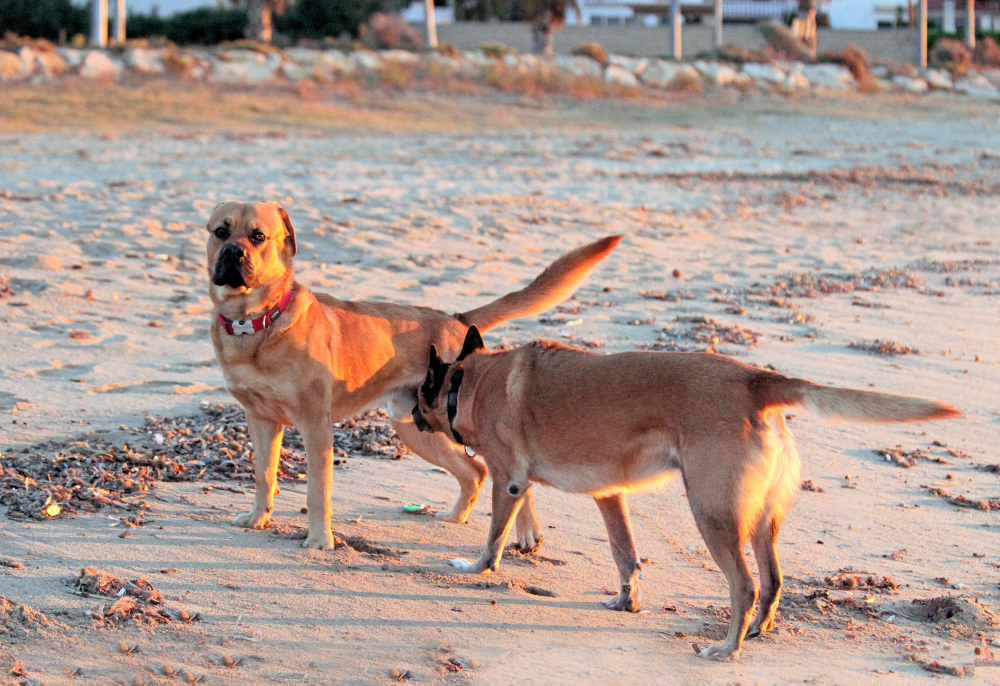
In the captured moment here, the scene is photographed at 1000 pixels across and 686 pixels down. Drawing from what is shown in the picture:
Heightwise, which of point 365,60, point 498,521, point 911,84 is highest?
point 911,84

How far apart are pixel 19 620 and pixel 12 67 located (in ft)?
73.0

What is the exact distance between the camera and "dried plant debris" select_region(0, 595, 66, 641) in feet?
13.1

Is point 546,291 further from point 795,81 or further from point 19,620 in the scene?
point 795,81

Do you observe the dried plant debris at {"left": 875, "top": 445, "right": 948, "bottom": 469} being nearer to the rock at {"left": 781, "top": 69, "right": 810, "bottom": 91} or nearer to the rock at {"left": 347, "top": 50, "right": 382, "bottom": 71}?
the rock at {"left": 347, "top": 50, "right": 382, "bottom": 71}

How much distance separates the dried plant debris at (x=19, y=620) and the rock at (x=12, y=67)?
70.6 ft

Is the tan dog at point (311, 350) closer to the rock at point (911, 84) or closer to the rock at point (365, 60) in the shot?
the rock at point (365, 60)

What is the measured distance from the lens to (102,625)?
162 inches

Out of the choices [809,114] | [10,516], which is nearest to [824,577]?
[10,516]

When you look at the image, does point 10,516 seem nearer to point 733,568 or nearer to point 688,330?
point 733,568

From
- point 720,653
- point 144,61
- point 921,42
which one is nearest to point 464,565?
point 720,653

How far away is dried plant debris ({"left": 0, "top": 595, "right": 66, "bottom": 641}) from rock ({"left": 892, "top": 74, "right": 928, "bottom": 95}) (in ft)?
129

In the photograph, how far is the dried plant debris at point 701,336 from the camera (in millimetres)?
8750

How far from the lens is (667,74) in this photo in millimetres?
34438

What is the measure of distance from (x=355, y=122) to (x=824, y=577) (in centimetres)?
1834
